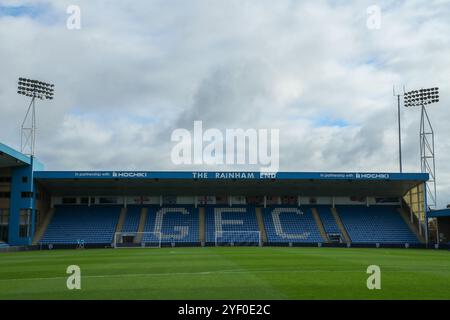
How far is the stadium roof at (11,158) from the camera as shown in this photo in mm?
47263

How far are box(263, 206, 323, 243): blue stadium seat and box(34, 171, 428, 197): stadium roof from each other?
8.50 feet

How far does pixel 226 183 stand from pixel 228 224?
5.25 metres

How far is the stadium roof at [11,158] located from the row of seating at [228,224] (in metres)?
9.09

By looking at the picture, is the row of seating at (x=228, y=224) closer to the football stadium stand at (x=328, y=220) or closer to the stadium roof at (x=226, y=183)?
the football stadium stand at (x=328, y=220)

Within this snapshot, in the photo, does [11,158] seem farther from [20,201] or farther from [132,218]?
[132,218]

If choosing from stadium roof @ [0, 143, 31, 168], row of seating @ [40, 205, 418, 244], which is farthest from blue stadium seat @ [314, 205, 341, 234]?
stadium roof @ [0, 143, 31, 168]

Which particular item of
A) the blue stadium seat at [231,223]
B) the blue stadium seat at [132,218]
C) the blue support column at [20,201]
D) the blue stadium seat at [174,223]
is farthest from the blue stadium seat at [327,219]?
the blue support column at [20,201]

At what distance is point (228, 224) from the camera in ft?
201

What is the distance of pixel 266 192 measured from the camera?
214ft

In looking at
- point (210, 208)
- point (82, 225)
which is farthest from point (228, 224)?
point (82, 225)
